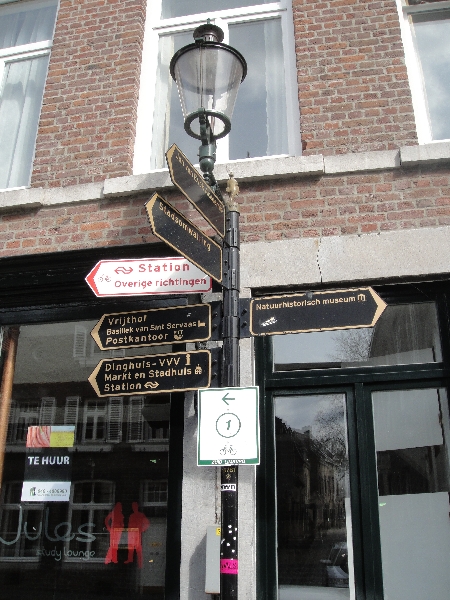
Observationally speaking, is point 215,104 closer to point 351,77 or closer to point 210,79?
point 210,79

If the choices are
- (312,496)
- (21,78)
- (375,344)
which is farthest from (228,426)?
(21,78)

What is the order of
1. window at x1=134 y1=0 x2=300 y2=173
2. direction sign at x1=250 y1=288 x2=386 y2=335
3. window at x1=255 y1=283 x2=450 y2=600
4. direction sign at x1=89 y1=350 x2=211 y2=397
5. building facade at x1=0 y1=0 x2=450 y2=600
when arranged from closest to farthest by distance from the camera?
1. direction sign at x1=250 y1=288 x2=386 y2=335
2. direction sign at x1=89 y1=350 x2=211 y2=397
3. window at x1=255 y1=283 x2=450 y2=600
4. building facade at x1=0 y1=0 x2=450 y2=600
5. window at x1=134 y1=0 x2=300 y2=173

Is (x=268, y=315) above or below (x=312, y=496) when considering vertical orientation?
above

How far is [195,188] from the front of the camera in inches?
141

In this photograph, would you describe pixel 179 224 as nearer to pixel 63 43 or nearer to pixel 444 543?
pixel 444 543

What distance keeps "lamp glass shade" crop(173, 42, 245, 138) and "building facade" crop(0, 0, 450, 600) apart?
1.15 metres

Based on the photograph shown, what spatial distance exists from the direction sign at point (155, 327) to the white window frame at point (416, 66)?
2612mm

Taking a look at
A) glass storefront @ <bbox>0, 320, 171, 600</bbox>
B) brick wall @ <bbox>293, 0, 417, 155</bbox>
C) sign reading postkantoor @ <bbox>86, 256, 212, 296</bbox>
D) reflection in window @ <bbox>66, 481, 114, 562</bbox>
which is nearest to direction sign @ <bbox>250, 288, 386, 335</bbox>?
sign reading postkantoor @ <bbox>86, 256, 212, 296</bbox>

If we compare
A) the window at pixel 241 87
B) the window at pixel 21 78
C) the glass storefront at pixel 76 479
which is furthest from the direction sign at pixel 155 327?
the window at pixel 21 78

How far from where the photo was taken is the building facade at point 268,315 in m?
4.25

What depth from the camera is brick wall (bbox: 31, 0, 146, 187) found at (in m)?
5.50

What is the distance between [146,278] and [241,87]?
252 centimetres

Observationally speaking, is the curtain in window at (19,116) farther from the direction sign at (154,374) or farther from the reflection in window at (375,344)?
the reflection in window at (375,344)

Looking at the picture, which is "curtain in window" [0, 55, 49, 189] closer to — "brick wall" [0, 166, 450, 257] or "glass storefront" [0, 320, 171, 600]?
"brick wall" [0, 166, 450, 257]
